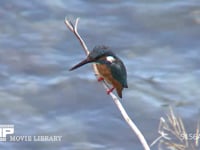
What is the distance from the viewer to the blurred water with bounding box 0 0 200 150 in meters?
5.49

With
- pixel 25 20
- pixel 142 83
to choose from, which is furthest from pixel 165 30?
pixel 25 20

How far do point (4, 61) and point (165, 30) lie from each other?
1.37 m

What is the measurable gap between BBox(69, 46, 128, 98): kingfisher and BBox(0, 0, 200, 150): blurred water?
2.13 m

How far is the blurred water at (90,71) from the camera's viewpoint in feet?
18.0

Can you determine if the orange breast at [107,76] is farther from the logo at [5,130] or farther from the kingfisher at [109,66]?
the logo at [5,130]

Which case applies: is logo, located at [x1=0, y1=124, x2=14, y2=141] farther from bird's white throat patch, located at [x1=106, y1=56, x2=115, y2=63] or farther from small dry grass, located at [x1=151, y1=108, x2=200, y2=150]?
bird's white throat patch, located at [x1=106, y1=56, x2=115, y2=63]

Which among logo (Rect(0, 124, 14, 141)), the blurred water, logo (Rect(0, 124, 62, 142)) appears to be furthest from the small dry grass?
logo (Rect(0, 124, 14, 141))

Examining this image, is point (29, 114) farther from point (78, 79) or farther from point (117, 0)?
point (117, 0)

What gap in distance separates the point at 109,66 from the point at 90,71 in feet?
9.55

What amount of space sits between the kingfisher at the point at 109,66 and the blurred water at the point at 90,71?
2.13 metres

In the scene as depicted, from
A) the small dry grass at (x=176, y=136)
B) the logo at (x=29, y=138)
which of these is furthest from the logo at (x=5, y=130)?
the small dry grass at (x=176, y=136)

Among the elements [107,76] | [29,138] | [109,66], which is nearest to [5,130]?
[29,138]

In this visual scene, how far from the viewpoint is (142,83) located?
5.83m

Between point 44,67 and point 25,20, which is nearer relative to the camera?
point 44,67
